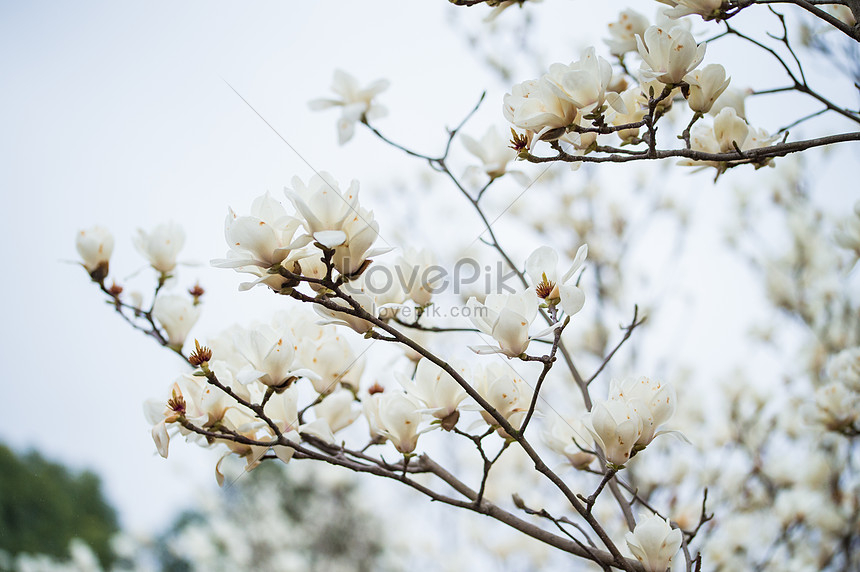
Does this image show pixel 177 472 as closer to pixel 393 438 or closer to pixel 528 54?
pixel 528 54

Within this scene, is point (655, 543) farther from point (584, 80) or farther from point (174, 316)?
point (174, 316)

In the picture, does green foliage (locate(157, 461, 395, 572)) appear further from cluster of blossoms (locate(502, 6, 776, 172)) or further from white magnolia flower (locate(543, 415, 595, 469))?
cluster of blossoms (locate(502, 6, 776, 172))

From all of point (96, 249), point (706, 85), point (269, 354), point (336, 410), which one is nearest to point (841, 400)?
point (706, 85)

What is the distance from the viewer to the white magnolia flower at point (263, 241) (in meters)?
0.69

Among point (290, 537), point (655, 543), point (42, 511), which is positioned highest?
point (42, 511)

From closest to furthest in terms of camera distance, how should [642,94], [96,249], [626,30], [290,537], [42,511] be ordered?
1. [642,94]
2. [626,30]
3. [96,249]
4. [290,537]
5. [42,511]

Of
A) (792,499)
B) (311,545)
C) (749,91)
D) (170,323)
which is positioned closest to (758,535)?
(792,499)

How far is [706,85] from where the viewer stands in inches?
33.6

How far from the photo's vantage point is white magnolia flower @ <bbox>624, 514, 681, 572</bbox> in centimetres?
74

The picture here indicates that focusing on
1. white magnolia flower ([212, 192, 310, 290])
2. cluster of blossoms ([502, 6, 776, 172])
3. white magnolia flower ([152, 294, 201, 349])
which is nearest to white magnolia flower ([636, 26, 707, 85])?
cluster of blossoms ([502, 6, 776, 172])

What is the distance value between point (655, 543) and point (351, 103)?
0.94m

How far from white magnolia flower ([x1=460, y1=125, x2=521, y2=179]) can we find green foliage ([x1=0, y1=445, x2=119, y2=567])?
571 inches

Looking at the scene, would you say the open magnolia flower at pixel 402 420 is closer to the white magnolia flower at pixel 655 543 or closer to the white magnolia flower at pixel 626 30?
the white magnolia flower at pixel 655 543

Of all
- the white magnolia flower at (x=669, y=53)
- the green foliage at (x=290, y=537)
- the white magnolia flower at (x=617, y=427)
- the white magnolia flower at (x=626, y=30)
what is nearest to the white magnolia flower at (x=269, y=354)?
the white magnolia flower at (x=617, y=427)
